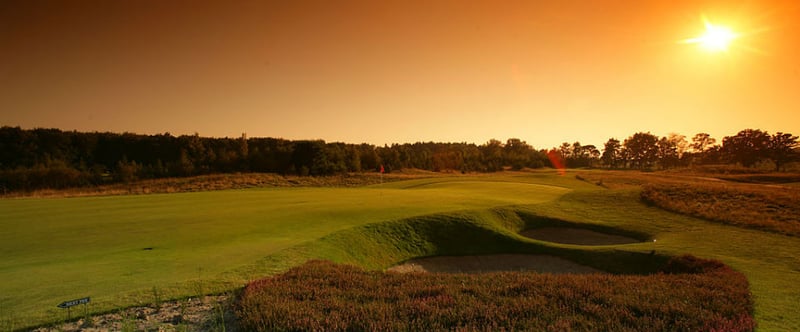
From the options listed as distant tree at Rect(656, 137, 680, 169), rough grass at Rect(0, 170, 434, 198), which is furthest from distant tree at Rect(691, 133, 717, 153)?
rough grass at Rect(0, 170, 434, 198)

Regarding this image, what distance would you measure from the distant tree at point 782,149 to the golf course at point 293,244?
7570 cm

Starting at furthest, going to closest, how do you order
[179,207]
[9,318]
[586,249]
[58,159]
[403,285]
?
[58,159], [179,207], [586,249], [403,285], [9,318]

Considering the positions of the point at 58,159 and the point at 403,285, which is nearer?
the point at 403,285

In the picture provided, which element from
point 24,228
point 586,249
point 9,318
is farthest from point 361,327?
point 24,228

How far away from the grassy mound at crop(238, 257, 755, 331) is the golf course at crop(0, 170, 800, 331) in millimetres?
1201

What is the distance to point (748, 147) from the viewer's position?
85.4 metres

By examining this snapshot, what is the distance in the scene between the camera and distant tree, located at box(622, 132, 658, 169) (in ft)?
401

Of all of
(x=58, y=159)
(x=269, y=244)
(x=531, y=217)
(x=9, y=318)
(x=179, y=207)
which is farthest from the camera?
(x=58, y=159)

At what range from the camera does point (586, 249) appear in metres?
15.7

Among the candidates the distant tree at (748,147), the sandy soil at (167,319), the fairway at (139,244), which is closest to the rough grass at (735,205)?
the fairway at (139,244)

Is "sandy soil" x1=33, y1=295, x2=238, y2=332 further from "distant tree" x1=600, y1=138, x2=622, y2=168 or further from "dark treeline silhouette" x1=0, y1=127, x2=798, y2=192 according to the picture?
"distant tree" x1=600, y1=138, x2=622, y2=168

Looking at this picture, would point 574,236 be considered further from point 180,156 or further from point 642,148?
point 642,148

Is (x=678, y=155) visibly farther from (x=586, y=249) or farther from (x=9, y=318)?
(x=9, y=318)

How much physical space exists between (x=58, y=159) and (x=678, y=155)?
167 meters
